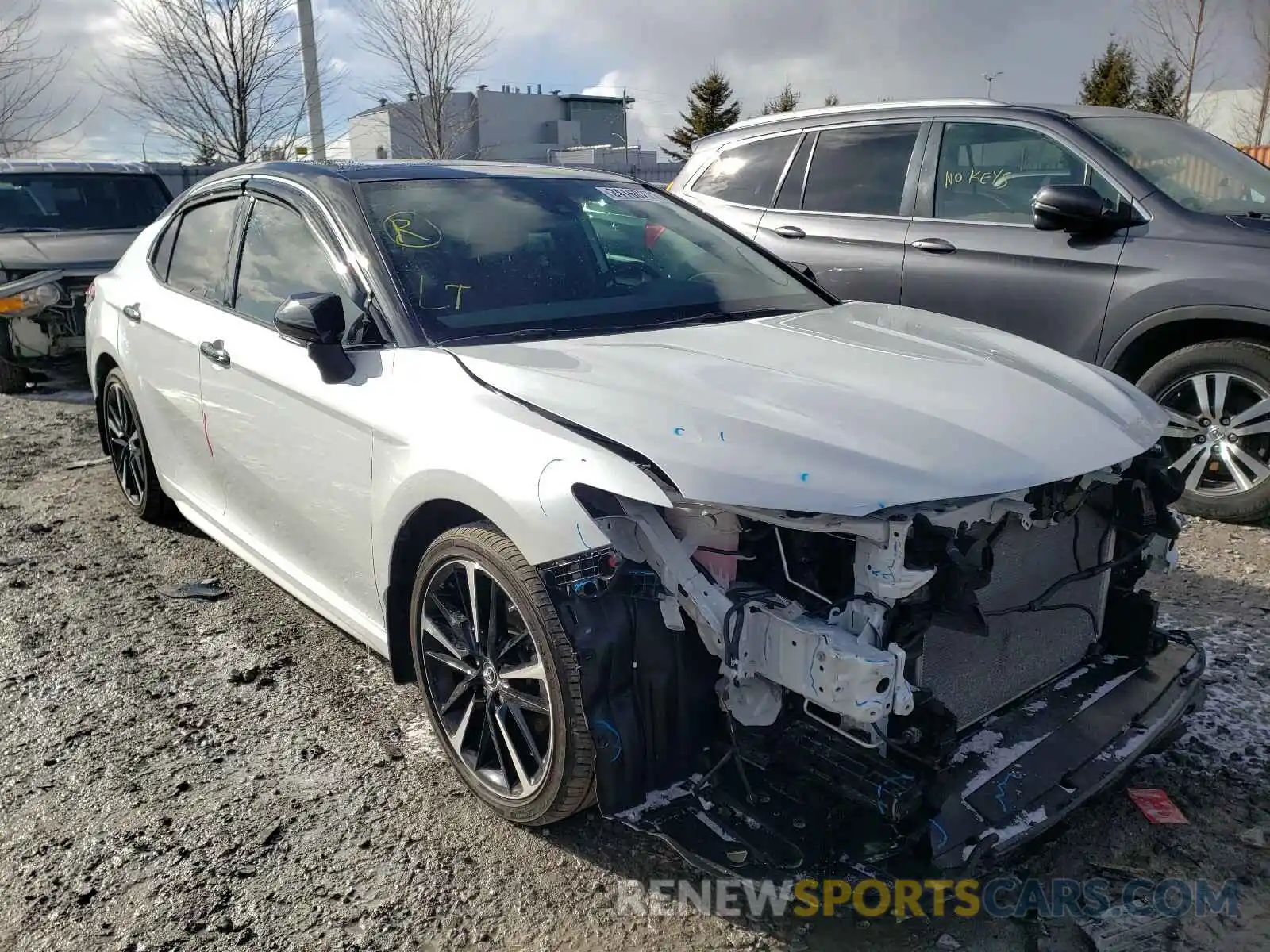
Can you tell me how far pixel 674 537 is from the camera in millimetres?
2373

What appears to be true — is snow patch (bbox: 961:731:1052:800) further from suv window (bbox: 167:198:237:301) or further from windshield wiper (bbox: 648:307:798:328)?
suv window (bbox: 167:198:237:301)

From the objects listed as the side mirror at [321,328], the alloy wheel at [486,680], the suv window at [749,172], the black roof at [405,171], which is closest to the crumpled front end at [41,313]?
the black roof at [405,171]

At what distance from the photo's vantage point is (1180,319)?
4820 mm

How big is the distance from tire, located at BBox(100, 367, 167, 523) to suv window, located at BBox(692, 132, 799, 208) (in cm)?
370

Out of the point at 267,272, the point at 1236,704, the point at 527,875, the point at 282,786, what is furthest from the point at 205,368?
the point at 1236,704

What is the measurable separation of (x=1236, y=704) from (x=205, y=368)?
3.73 metres

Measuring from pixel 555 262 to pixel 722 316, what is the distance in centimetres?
58

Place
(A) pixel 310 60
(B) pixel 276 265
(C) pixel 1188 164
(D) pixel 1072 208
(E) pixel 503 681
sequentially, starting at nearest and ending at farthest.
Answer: (E) pixel 503 681 < (B) pixel 276 265 < (D) pixel 1072 208 < (C) pixel 1188 164 < (A) pixel 310 60

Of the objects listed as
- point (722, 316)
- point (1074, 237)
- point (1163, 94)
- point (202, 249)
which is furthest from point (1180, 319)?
point (1163, 94)

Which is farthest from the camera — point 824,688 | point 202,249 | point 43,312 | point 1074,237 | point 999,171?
point 43,312

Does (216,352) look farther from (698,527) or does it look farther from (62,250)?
(62,250)

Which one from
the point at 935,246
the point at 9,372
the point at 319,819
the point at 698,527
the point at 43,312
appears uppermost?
the point at 935,246

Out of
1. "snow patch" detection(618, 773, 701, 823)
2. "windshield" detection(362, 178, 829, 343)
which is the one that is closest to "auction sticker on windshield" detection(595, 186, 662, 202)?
"windshield" detection(362, 178, 829, 343)

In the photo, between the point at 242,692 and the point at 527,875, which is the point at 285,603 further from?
the point at 527,875
